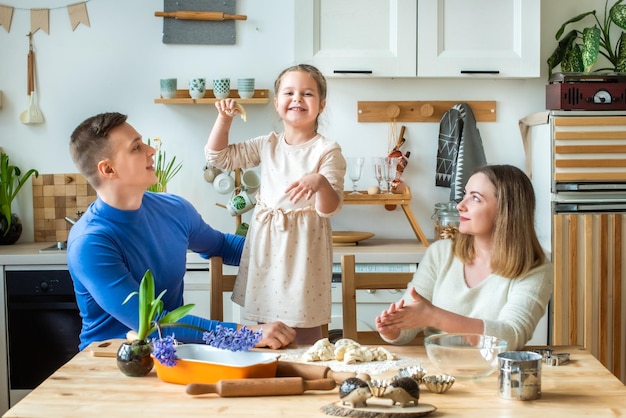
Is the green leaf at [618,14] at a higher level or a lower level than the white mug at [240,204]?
higher

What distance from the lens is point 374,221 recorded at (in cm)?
443

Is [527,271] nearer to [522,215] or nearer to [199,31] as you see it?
[522,215]

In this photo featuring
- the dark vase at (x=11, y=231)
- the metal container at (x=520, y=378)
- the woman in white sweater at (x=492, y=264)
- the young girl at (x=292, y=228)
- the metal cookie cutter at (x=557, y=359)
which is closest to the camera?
the metal container at (x=520, y=378)

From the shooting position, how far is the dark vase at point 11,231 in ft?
14.0

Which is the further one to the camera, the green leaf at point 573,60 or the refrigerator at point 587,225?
the green leaf at point 573,60

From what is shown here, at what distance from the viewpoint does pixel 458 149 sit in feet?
14.0

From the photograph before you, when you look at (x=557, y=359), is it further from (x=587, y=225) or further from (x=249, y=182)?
(x=249, y=182)

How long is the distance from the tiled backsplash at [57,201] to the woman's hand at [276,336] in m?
2.41

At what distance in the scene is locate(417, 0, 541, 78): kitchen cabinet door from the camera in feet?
13.3

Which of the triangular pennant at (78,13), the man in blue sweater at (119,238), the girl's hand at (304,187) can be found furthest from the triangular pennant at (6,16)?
the girl's hand at (304,187)

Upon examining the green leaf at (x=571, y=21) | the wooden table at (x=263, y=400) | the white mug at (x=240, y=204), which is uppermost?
the green leaf at (x=571, y=21)

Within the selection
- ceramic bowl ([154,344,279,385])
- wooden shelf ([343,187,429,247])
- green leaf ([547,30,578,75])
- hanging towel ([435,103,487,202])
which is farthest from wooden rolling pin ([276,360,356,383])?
green leaf ([547,30,578,75])

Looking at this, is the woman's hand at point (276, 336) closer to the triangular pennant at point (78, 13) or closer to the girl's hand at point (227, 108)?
the girl's hand at point (227, 108)

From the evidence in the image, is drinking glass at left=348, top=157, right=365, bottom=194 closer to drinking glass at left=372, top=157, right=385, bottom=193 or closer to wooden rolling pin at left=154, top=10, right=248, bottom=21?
drinking glass at left=372, top=157, right=385, bottom=193
